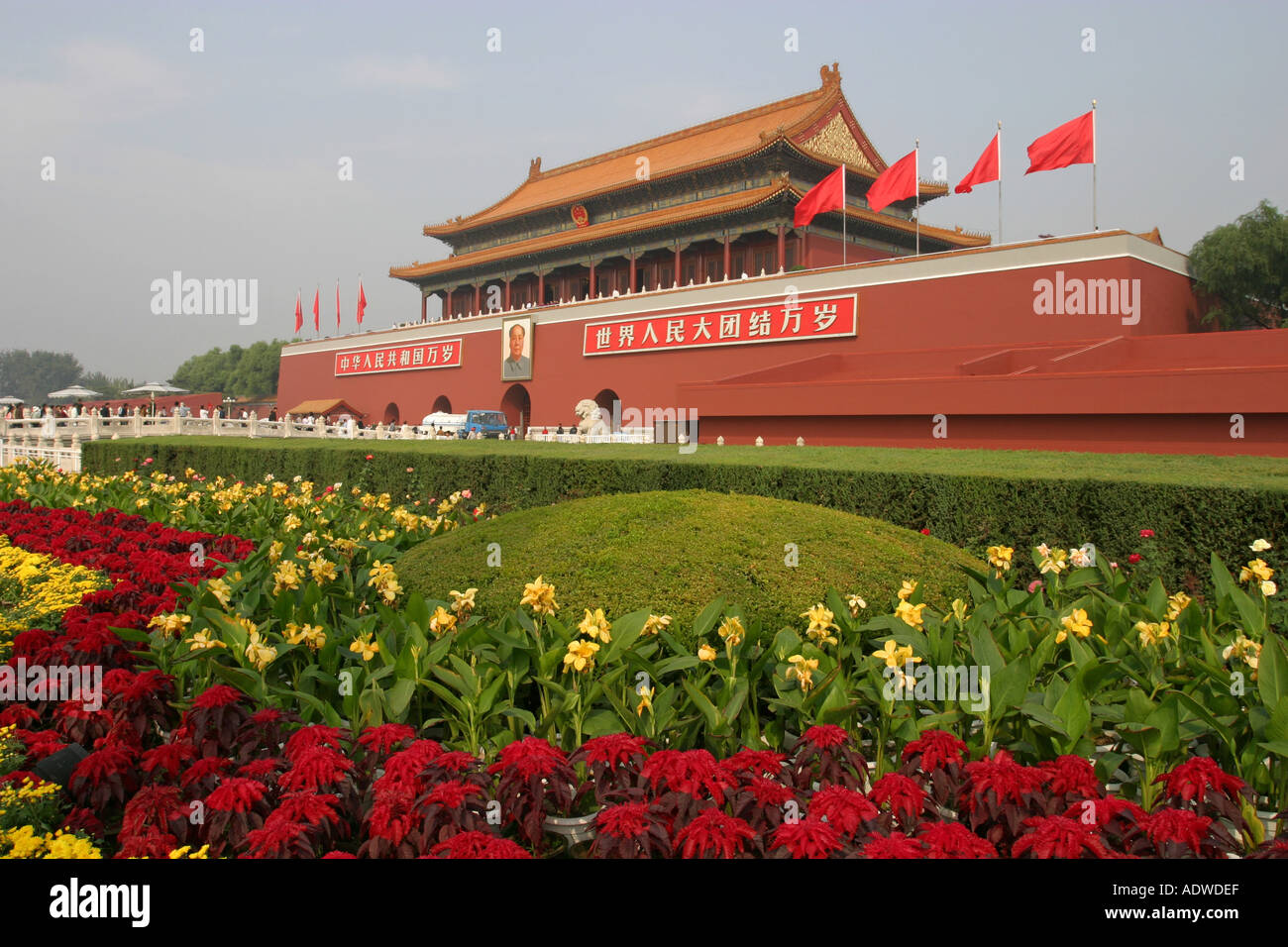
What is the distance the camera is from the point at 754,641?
10.4 ft

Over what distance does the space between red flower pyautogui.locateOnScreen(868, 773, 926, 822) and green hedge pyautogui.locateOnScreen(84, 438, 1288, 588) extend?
3.71 metres

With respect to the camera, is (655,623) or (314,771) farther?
(655,623)

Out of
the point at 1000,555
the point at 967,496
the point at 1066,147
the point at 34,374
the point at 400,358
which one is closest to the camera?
the point at 1000,555

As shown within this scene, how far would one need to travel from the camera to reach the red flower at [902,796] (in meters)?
2.10

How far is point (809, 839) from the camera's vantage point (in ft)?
6.35

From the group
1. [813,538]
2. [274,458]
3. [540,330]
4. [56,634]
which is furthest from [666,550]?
[540,330]

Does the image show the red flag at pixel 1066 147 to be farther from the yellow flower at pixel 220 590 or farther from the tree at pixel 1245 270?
the yellow flower at pixel 220 590

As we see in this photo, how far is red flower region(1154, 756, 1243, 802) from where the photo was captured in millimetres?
2137

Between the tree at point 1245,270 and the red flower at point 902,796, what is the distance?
18.7 m

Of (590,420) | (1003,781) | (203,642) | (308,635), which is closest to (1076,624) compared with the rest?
(1003,781)

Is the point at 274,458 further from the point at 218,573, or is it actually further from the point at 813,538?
the point at 813,538

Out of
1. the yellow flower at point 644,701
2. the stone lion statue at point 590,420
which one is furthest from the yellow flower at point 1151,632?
the stone lion statue at point 590,420

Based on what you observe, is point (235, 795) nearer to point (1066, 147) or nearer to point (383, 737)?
point (383, 737)

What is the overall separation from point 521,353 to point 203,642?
24949mm
